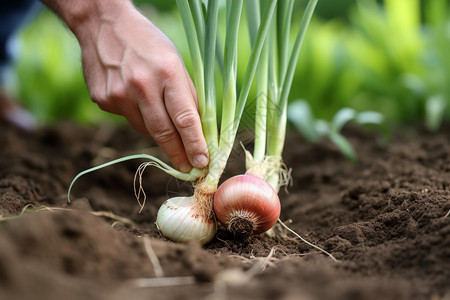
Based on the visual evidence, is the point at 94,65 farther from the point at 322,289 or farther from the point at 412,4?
the point at 412,4

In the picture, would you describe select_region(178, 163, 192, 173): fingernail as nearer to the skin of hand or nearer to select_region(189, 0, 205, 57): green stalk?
the skin of hand

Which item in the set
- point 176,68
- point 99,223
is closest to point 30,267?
point 99,223

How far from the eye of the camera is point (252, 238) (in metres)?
1.38

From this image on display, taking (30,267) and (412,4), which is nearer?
(30,267)

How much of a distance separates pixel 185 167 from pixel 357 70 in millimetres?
1918

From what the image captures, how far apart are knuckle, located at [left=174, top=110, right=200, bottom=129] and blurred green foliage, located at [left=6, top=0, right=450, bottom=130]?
1543 mm

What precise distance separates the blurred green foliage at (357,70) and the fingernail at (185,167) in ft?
4.82

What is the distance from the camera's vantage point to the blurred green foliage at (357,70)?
2.80m

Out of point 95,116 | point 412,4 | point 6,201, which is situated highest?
point 412,4

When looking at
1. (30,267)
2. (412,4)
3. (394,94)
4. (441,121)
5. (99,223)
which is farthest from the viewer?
(412,4)

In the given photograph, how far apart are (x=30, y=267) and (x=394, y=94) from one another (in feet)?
8.35

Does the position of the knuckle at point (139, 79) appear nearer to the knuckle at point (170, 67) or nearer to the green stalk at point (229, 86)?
the knuckle at point (170, 67)

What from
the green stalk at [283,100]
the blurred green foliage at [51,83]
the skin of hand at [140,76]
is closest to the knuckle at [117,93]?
the skin of hand at [140,76]

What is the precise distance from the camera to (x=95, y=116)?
3.49m
